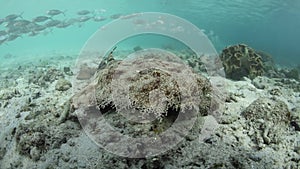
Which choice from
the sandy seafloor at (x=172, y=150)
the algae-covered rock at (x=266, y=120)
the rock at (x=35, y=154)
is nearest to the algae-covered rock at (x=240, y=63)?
the sandy seafloor at (x=172, y=150)

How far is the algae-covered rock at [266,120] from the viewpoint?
4148 millimetres

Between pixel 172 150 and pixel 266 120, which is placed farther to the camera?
pixel 266 120

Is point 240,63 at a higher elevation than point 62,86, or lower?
higher

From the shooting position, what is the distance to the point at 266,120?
4387 millimetres

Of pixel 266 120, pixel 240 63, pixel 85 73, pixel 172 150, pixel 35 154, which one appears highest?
pixel 266 120

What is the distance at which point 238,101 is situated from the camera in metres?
5.32

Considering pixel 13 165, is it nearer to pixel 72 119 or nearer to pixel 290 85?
pixel 72 119

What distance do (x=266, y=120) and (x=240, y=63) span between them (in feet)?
15.7

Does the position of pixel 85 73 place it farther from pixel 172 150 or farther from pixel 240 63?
pixel 172 150

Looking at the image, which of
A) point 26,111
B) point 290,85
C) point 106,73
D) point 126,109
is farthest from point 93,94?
point 290,85

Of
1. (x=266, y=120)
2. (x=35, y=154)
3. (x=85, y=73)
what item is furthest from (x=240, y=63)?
(x=35, y=154)

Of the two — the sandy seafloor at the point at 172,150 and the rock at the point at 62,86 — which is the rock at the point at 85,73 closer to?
the rock at the point at 62,86

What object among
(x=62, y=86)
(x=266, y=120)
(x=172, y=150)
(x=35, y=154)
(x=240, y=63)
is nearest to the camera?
(x=172, y=150)

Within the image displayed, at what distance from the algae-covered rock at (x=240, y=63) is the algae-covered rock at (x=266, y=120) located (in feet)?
13.4
